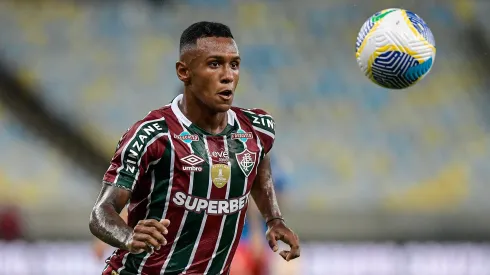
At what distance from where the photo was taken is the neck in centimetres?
428

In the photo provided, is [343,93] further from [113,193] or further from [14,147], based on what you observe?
[113,193]

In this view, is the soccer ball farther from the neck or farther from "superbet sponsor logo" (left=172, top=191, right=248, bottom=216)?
"superbet sponsor logo" (left=172, top=191, right=248, bottom=216)

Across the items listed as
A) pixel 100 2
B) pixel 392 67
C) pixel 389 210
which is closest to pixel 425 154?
pixel 389 210

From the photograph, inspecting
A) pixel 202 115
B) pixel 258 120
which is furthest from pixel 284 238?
pixel 202 115

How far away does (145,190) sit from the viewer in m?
4.14

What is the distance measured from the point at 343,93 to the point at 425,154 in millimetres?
1350

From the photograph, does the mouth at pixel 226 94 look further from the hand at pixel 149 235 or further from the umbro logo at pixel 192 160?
the hand at pixel 149 235

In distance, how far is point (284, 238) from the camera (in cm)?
440

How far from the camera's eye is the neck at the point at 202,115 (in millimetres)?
4277

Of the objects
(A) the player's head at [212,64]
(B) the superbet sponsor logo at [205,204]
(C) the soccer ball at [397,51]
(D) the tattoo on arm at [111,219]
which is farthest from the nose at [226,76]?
(C) the soccer ball at [397,51]

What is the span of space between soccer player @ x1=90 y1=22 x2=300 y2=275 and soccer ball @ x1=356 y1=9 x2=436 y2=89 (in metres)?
1.48

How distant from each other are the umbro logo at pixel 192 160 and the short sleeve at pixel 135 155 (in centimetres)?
12

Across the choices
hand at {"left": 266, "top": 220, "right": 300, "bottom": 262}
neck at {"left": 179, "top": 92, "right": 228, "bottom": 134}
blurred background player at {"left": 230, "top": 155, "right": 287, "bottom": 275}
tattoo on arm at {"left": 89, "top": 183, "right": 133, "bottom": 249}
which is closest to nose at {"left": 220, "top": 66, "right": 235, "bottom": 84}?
neck at {"left": 179, "top": 92, "right": 228, "bottom": 134}

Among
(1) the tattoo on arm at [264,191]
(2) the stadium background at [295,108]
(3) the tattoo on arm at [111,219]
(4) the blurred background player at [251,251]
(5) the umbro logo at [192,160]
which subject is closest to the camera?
(3) the tattoo on arm at [111,219]
